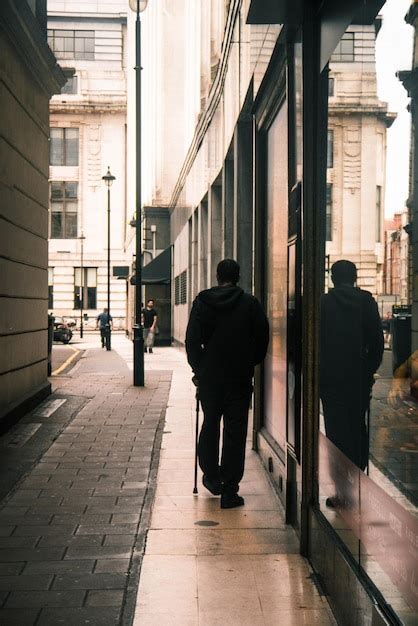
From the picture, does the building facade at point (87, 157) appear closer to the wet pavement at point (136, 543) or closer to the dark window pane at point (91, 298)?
the dark window pane at point (91, 298)

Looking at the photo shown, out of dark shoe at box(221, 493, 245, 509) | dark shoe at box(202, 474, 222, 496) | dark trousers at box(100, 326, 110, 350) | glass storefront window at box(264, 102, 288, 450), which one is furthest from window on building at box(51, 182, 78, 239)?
dark shoe at box(221, 493, 245, 509)

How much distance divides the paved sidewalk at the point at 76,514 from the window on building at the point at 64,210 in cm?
5696

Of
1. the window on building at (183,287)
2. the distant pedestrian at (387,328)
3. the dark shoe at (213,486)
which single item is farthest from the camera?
the window on building at (183,287)

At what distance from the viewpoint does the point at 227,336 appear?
713 centimetres

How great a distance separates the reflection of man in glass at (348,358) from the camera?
3.83 metres

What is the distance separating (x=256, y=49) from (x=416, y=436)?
762 cm

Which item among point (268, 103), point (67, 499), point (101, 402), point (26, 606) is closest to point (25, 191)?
point (101, 402)

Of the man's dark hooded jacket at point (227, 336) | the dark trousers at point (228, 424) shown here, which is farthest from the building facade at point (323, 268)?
the man's dark hooded jacket at point (227, 336)

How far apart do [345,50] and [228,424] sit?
3.35 metres

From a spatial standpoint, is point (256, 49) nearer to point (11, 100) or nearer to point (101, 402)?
point (11, 100)

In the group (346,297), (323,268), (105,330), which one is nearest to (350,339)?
(346,297)

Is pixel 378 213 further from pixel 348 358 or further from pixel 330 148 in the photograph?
pixel 330 148

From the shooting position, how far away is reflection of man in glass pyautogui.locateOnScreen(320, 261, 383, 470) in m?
3.83

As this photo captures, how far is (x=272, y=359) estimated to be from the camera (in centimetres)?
860
